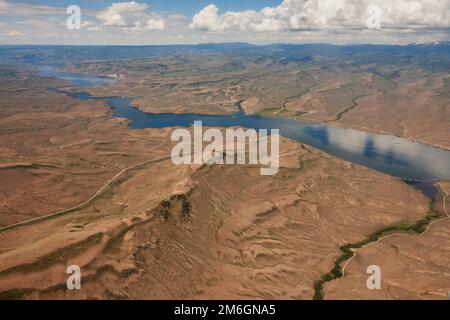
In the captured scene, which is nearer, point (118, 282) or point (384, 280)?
point (118, 282)

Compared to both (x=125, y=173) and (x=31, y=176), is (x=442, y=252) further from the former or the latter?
(x=31, y=176)

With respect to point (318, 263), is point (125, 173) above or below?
above

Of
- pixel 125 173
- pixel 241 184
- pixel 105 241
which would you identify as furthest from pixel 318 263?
pixel 125 173

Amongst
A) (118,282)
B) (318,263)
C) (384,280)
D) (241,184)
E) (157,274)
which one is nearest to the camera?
(118,282)

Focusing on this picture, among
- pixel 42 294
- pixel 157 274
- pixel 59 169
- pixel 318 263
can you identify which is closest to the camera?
pixel 42 294

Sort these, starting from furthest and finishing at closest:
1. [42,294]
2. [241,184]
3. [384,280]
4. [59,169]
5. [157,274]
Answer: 1. [59,169]
2. [241,184]
3. [384,280]
4. [157,274]
5. [42,294]
